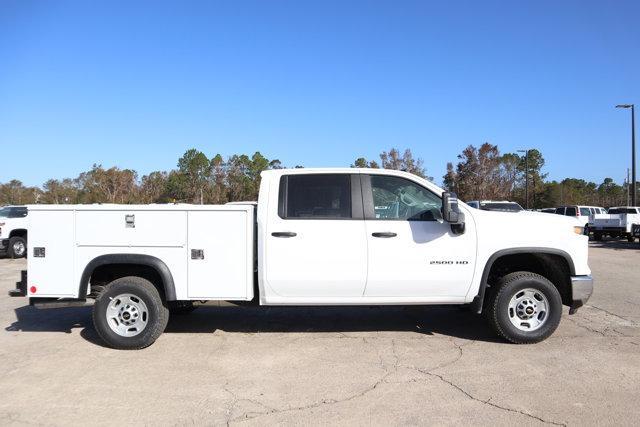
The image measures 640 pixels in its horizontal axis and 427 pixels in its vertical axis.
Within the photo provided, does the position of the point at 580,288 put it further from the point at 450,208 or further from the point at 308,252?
the point at 308,252

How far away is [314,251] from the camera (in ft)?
18.4

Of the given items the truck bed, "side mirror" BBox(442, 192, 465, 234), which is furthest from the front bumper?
the truck bed

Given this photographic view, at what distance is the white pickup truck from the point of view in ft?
18.5

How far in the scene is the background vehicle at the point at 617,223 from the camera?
2463 cm

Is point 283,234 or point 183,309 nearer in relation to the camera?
point 283,234

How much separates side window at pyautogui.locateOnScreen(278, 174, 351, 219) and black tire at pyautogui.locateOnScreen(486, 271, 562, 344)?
1.97 meters

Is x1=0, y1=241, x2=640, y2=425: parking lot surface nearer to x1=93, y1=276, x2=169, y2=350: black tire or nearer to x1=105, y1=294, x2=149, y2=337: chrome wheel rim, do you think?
x1=93, y1=276, x2=169, y2=350: black tire

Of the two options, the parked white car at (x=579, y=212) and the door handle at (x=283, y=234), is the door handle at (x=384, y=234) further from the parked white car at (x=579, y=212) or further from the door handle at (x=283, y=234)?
the parked white car at (x=579, y=212)

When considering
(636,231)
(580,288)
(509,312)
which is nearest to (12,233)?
(509,312)

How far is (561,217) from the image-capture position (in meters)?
6.00

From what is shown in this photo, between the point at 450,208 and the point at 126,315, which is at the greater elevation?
the point at 450,208

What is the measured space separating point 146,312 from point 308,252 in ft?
6.47

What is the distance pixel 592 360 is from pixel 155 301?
15.5 feet

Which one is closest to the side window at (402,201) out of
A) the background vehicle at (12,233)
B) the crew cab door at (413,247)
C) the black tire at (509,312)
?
the crew cab door at (413,247)
